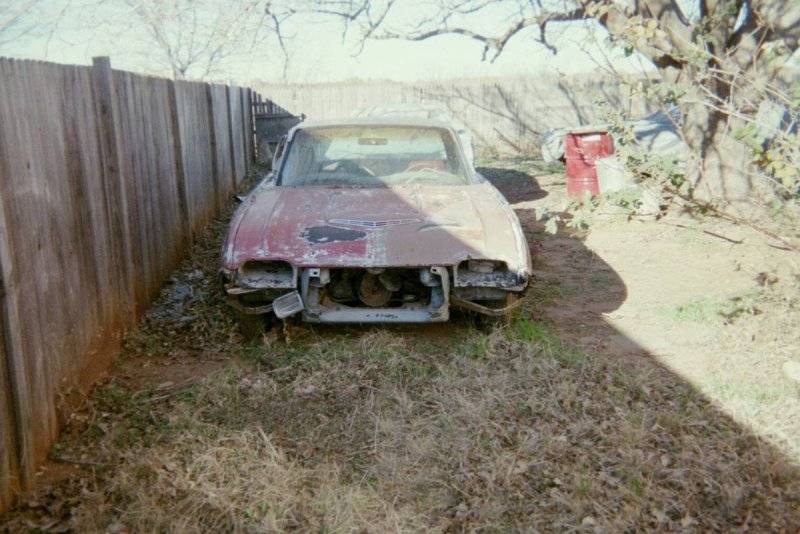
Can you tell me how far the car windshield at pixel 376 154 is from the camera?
5785mm

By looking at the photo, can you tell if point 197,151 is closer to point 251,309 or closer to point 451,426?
point 251,309

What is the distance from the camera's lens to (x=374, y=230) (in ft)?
15.3

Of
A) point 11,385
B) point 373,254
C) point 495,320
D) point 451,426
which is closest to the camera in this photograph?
point 11,385

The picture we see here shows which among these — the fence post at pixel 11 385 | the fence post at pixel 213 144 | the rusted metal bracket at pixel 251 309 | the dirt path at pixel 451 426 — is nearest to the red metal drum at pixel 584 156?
the dirt path at pixel 451 426

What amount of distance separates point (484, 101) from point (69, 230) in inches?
664

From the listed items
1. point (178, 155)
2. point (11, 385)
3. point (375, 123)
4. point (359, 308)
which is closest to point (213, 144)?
point (178, 155)

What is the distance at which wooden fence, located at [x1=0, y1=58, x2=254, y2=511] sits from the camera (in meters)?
3.06

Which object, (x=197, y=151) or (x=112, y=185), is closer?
(x=112, y=185)

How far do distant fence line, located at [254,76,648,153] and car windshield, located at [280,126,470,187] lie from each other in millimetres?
13680

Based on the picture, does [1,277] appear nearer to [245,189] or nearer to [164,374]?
Answer: [164,374]

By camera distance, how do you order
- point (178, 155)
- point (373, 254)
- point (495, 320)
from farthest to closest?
point (178, 155) → point (495, 320) → point (373, 254)

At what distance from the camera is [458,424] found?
11.9 feet

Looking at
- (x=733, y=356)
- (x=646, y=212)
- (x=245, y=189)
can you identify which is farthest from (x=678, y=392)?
(x=245, y=189)

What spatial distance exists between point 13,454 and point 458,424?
79.9 inches
